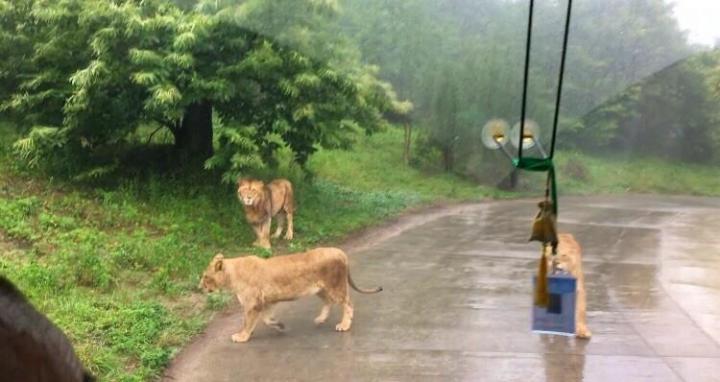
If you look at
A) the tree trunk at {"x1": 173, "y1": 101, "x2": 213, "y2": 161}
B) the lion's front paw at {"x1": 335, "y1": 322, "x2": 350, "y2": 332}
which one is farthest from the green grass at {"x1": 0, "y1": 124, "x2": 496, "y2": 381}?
the lion's front paw at {"x1": 335, "y1": 322, "x2": 350, "y2": 332}

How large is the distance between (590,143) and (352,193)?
189 inches

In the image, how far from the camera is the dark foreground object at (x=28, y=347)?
1.29m

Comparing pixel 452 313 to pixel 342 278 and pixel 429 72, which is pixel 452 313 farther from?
pixel 429 72

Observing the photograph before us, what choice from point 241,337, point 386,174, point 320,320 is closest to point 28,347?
point 241,337

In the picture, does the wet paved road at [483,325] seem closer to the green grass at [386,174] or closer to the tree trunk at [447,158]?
the green grass at [386,174]

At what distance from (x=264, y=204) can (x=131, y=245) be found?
1.66 meters

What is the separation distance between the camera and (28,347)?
1312 millimetres

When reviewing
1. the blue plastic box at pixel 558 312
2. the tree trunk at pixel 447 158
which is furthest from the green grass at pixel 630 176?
the blue plastic box at pixel 558 312

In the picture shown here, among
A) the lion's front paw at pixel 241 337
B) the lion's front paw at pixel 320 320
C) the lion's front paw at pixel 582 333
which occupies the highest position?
the lion's front paw at pixel 582 333

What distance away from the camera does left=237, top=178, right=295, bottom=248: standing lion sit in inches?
337

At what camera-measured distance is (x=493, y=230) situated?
10.9 m

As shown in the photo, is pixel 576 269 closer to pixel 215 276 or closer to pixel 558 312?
pixel 558 312

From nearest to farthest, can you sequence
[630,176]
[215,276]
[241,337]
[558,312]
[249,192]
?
1. [558,312]
2. [241,337]
3. [215,276]
4. [249,192]
5. [630,176]

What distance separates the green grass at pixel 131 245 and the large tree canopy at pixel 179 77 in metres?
0.63
